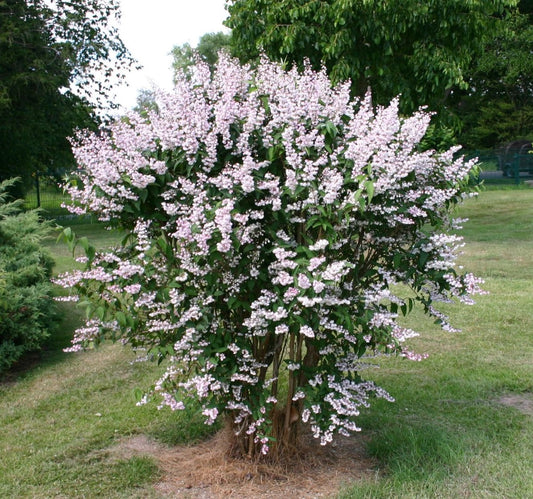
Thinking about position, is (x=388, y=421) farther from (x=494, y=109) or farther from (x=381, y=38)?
(x=494, y=109)

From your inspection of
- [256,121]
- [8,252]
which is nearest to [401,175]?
[256,121]

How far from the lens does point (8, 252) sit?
6824 mm

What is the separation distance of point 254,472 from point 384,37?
896 centimetres

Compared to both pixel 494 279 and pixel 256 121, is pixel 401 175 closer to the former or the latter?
pixel 256 121

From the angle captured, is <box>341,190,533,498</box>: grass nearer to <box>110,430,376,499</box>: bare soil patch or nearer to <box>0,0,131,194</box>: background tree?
<box>110,430,376,499</box>: bare soil patch

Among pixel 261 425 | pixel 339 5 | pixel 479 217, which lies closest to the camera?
pixel 261 425

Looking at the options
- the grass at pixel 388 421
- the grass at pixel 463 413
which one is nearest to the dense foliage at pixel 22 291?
the grass at pixel 388 421

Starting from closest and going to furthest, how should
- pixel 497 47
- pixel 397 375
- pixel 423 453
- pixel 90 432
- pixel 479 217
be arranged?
1. pixel 423 453
2. pixel 90 432
3. pixel 397 375
4. pixel 479 217
5. pixel 497 47

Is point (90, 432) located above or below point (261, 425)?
below

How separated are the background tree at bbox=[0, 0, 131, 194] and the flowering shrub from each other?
14.5 metres

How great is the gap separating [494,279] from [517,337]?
2.93 meters

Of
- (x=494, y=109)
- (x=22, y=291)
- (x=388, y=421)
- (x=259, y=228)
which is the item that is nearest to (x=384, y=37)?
(x=22, y=291)

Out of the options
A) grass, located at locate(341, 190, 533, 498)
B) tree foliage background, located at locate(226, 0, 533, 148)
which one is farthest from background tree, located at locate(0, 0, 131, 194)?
grass, located at locate(341, 190, 533, 498)

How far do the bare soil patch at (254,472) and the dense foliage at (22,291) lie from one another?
2.22 meters
